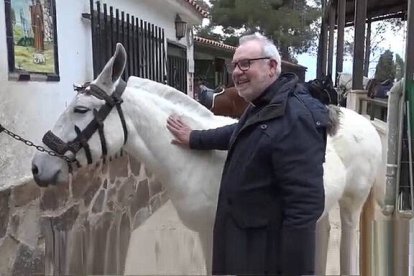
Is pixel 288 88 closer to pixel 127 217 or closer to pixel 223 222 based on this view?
pixel 223 222

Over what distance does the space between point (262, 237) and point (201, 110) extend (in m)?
1.00

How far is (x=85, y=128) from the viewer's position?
2.71 meters

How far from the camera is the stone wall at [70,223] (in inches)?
121

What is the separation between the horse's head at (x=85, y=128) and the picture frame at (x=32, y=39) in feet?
3.95

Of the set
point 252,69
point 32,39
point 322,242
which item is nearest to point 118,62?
point 252,69

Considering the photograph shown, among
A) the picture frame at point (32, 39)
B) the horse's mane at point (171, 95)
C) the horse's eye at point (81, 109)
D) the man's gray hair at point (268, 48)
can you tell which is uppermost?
the picture frame at point (32, 39)

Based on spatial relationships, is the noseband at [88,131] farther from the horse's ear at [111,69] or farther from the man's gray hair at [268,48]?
the man's gray hair at [268,48]

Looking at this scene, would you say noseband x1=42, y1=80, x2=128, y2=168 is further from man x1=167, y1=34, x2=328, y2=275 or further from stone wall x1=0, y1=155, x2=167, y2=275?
man x1=167, y1=34, x2=328, y2=275

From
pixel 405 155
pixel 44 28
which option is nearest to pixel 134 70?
pixel 44 28

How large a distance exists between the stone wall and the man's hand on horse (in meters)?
0.82

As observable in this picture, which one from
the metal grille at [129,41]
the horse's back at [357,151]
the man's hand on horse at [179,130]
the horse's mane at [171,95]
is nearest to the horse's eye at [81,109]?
the horse's mane at [171,95]

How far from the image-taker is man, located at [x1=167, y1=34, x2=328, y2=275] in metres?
2.08

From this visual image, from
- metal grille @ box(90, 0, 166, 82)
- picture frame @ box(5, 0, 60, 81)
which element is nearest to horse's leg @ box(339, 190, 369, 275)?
picture frame @ box(5, 0, 60, 81)

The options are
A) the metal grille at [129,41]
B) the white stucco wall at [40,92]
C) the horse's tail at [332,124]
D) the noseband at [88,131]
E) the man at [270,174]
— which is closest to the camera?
the man at [270,174]
